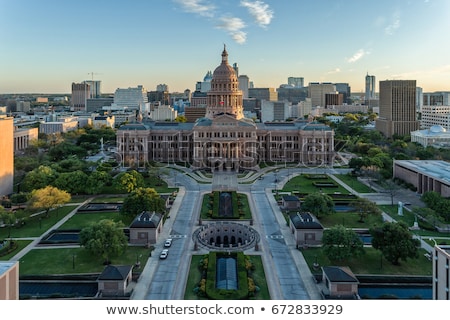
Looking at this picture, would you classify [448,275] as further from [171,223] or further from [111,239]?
[171,223]

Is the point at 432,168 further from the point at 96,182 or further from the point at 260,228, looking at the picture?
the point at 96,182

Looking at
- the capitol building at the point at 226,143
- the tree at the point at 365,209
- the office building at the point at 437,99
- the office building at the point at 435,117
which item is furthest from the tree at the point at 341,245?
the office building at the point at 437,99

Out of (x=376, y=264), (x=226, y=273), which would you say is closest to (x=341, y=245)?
(x=376, y=264)

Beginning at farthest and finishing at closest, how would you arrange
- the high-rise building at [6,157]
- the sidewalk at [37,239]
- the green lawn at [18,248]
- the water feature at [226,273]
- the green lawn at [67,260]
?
the high-rise building at [6,157] → the sidewalk at [37,239] → the green lawn at [18,248] → the green lawn at [67,260] → the water feature at [226,273]

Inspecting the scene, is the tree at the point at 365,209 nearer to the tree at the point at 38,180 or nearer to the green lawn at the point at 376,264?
the green lawn at the point at 376,264

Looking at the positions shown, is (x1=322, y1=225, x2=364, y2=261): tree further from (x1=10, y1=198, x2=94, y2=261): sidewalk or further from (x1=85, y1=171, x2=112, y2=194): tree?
(x1=85, y1=171, x2=112, y2=194): tree
